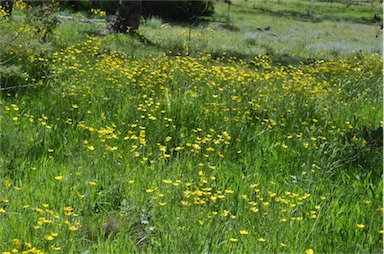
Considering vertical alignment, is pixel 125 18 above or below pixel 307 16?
above

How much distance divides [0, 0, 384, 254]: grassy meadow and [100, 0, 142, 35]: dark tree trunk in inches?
227

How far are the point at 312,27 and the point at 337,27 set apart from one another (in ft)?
7.16

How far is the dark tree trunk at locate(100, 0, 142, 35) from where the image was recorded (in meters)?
13.4

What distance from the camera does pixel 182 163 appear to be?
4.42m

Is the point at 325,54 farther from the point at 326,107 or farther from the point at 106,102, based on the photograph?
the point at 106,102

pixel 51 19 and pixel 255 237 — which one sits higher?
pixel 51 19

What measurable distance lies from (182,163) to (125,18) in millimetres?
9661

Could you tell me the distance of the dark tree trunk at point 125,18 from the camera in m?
13.4

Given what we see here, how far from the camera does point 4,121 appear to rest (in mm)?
4949

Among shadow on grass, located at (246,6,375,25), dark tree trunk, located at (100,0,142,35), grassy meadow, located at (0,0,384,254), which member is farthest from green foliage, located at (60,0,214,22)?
grassy meadow, located at (0,0,384,254)

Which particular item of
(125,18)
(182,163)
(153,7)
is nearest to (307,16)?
(153,7)

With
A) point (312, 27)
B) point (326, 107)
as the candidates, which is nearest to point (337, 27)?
point (312, 27)

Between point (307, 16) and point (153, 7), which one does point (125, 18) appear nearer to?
point (153, 7)

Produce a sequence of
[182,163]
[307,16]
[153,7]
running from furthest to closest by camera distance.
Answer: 1. [307,16]
2. [153,7]
3. [182,163]
